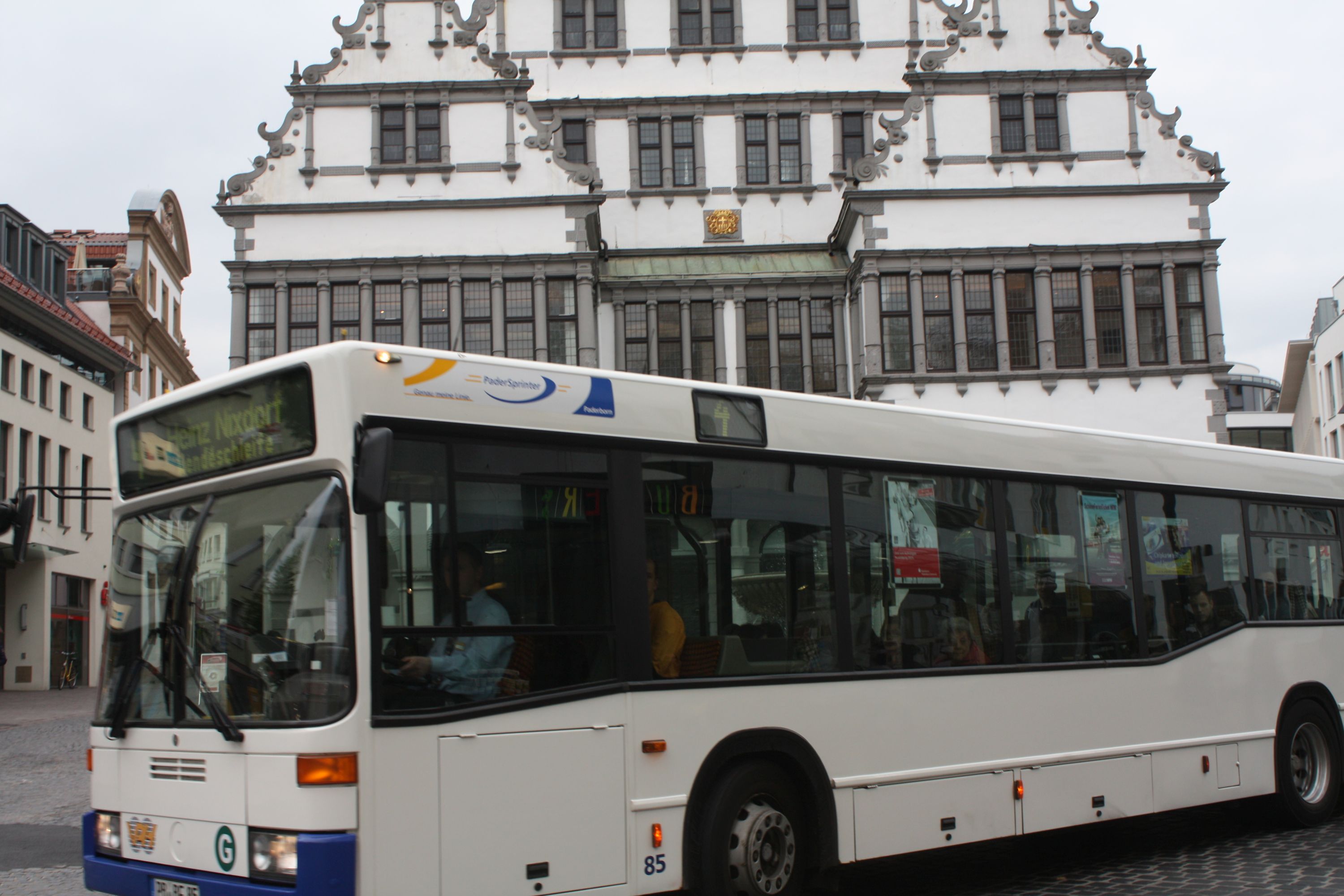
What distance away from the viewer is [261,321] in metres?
30.4

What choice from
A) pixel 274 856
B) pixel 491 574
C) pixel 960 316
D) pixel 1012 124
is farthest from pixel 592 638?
pixel 1012 124

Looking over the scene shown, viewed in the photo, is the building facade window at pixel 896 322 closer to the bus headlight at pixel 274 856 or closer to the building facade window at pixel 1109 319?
the building facade window at pixel 1109 319

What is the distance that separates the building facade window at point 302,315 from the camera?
30375mm

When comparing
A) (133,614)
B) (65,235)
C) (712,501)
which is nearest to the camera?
(133,614)

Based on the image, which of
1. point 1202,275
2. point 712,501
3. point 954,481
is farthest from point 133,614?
point 1202,275

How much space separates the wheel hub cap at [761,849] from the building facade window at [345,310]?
24.7m

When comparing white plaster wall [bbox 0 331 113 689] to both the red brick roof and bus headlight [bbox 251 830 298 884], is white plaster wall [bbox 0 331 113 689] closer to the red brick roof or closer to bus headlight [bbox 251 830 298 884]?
the red brick roof

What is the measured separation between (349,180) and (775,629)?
2586 cm

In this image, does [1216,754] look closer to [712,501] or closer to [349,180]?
[712,501]

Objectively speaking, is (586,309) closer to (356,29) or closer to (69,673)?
(356,29)

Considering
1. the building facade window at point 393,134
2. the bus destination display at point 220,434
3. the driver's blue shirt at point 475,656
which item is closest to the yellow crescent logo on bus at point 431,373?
the bus destination display at point 220,434

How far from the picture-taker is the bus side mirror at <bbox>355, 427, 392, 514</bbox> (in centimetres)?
521

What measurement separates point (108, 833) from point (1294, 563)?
8.41 metres

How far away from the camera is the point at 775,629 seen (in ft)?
23.2
